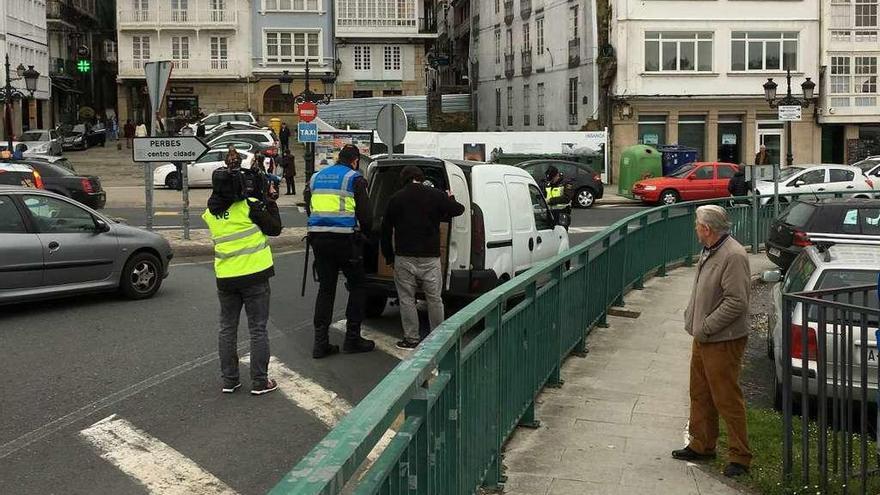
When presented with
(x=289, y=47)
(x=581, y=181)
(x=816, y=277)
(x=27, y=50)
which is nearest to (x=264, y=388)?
(x=816, y=277)

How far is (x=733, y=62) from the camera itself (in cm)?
4147

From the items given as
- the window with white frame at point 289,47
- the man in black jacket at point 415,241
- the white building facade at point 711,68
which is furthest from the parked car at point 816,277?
the window with white frame at point 289,47

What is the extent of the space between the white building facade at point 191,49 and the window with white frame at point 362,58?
640 cm

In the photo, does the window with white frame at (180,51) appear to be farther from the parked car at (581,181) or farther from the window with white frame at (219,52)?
the parked car at (581,181)

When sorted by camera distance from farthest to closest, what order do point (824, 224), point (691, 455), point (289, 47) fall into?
1. point (289, 47)
2. point (824, 224)
3. point (691, 455)

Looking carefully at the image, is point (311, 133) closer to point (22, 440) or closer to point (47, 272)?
point (47, 272)

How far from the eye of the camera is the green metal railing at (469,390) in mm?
2984

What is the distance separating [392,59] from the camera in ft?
201

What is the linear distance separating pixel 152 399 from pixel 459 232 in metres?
3.61

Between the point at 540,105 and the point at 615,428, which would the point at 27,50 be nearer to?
the point at 540,105

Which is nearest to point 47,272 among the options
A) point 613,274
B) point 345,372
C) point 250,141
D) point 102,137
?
point 345,372

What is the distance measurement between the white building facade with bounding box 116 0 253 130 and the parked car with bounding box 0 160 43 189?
127 ft

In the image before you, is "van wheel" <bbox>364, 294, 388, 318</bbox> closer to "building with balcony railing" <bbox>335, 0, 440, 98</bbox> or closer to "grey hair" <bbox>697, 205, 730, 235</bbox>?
"grey hair" <bbox>697, 205, 730, 235</bbox>

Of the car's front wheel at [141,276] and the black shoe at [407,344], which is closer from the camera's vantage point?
the black shoe at [407,344]
